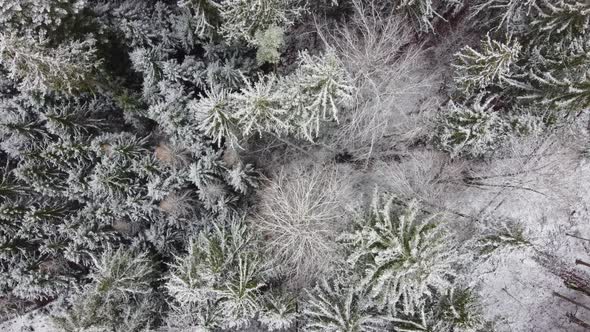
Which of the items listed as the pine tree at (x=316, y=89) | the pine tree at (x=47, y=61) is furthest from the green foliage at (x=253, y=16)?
the pine tree at (x=47, y=61)

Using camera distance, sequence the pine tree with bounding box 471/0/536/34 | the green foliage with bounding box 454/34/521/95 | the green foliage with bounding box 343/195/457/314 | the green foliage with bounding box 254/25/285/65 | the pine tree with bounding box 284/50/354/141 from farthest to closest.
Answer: the green foliage with bounding box 254/25/285/65, the pine tree with bounding box 471/0/536/34, the green foliage with bounding box 454/34/521/95, the pine tree with bounding box 284/50/354/141, the green foliage with bounding box 343/195/457/314

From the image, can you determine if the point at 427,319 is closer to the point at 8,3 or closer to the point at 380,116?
the point at 380,116

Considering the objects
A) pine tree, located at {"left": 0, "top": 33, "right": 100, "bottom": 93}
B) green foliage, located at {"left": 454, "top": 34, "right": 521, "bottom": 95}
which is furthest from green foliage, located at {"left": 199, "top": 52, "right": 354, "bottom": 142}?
pine tree, located at {"left": 0, "top": 33, "right": 100, "bottom": 93}

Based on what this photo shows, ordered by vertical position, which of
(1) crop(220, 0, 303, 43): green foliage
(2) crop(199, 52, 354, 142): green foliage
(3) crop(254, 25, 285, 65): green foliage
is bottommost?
(2) crop(199, 52, 354, 142): green foliage

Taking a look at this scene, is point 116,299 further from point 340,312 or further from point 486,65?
point 486,65

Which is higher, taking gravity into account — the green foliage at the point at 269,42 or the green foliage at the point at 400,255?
the green foliage at the point at 269,42

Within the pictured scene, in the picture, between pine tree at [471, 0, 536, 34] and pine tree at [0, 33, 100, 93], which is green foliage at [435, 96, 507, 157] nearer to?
pine tree at [471, 0, 536, 34]

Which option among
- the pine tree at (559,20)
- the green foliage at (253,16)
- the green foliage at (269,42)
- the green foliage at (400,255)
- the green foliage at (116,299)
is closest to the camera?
the green foliage at (400,255)

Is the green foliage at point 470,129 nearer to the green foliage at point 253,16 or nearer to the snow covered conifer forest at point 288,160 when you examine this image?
the snow covered conifer forest at point 288,160
